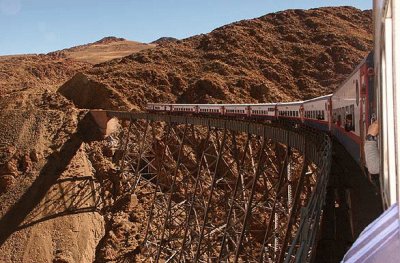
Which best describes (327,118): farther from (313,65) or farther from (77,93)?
(313,65)

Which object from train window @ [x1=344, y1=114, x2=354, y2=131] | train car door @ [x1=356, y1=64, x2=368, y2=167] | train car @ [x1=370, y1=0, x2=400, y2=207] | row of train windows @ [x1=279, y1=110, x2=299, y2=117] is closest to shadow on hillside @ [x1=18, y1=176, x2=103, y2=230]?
row of train windows @ [x1=279, y1=110, x2=299, y2=117]

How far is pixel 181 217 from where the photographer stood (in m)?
28.2

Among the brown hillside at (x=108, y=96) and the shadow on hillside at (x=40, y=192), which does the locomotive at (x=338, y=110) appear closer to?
the shadow on hillside at (x=40, y=192)

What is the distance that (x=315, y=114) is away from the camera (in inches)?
671

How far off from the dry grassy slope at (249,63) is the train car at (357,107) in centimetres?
3140

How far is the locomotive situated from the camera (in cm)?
702

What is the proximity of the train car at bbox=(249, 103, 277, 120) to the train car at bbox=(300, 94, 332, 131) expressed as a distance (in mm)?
2655

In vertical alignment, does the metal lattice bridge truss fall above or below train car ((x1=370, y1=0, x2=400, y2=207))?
below

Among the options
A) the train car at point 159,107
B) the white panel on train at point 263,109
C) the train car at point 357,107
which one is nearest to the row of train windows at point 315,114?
the train car at point 357,107

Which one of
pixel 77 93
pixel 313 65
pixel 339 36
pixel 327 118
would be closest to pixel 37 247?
pixel 327 118

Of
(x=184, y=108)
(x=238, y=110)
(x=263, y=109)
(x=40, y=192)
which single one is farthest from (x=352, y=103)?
(x=184, y=108)

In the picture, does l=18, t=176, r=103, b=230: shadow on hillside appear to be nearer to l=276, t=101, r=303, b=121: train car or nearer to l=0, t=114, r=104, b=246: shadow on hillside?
l=0, t=114, r=104, b=246: shadow on hillside

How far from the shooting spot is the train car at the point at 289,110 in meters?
19.0

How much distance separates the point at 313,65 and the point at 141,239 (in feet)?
126
